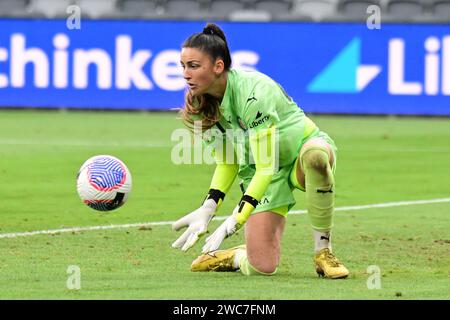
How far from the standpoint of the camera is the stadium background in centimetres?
1088

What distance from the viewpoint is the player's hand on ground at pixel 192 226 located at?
8.25 meters

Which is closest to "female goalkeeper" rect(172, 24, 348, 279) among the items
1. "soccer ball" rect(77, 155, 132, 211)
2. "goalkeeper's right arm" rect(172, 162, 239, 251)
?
"goalkeeper's right arm" rect(172, 162, 239, 251)

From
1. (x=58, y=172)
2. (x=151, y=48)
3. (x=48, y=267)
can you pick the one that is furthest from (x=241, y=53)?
(x=48, y=267)

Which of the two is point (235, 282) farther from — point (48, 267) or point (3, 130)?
point (3, 130)

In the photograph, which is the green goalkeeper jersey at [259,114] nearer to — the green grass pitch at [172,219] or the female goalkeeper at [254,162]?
the female goalkeeper at [254,162]

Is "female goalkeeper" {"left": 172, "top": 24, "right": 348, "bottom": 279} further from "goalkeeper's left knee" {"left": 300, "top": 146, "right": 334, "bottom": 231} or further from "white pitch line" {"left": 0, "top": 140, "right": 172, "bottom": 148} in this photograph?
"white pitch line" {"left": 0, "top": 140, "right": 172, "bottom": 148}

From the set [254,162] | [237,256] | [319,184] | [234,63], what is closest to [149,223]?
[237,256]

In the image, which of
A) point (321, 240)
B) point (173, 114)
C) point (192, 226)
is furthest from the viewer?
point (173, 114)

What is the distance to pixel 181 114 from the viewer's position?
28.9 feet

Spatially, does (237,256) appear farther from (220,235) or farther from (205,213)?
(220,235)

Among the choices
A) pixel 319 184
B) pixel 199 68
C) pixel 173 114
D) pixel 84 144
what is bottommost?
pixel 319 184

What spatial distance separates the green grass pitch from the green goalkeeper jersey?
3.02ft

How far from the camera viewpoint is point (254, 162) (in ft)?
29.9

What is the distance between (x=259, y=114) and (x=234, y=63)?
57.2 ft
